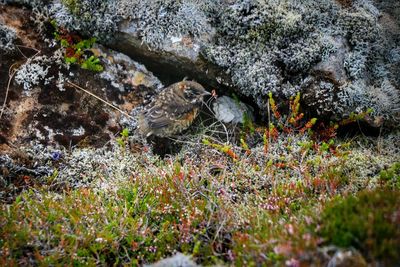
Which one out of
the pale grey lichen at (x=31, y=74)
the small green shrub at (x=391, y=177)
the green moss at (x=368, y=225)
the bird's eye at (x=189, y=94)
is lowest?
the pale grey lichen at (x=31, y=74)

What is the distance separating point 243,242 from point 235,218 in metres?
0.61

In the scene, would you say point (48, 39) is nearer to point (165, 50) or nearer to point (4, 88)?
point (4, 88)

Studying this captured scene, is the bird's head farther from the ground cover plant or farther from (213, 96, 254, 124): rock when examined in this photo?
the ground cover plant

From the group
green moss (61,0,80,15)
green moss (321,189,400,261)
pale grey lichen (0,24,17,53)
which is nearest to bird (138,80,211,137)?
green moss (61,0,80,15)

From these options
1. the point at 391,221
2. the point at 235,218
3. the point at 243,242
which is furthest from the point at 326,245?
the point at 235,218

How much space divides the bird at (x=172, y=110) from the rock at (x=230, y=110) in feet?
1.32

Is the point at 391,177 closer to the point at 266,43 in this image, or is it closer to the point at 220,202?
the point at 220,202

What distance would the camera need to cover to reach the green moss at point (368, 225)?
2924 millimetres

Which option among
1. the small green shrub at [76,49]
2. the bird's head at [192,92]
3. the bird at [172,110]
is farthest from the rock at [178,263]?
the small green shrub at [76,49]

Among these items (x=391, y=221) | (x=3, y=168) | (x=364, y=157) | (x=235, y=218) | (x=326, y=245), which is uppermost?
(x=391, y=221)

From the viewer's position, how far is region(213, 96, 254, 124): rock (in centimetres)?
648

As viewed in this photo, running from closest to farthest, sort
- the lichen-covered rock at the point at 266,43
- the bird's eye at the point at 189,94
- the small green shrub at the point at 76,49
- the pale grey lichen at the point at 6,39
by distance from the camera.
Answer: the lichen-covered rock at the point at 266,43 < the bird's eye at the point at 189,94 < the pale grey lichen at the point at 6,39 < the small green shrub at the point at 76,49

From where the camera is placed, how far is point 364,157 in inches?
215

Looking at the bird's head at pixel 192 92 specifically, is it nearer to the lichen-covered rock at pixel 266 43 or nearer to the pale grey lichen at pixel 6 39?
the lichen-covered rock at pixel 266 43
